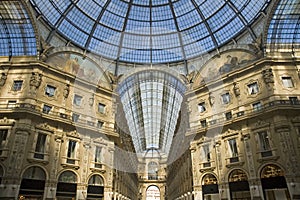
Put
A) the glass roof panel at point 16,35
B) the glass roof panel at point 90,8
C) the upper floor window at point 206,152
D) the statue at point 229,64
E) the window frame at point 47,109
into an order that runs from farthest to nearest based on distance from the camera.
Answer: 1. the glass roof panel at point 90,8
2. the statue at point 229,64
3. the upper floor window at point 206,152
4. the glass roof panel at point 16,35
5. the window frame at point 47,109

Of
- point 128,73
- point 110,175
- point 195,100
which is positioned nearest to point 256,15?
point 195,100

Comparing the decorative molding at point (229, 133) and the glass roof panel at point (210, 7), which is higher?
the glass roof panel at point (210, 7)

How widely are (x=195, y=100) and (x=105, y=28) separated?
19919 mm

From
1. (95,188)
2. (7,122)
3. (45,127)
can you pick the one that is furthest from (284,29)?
(7,122)

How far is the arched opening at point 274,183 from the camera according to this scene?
25109 millimetres

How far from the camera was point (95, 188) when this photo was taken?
1198 inches

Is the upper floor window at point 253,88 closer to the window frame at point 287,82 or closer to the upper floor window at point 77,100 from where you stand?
the window frame at point 287,82

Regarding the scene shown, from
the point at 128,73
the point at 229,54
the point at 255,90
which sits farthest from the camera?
the point at 128,73

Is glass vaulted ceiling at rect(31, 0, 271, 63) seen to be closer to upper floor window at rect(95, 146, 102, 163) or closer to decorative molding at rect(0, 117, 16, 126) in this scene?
decorative molding at rect(0, 117, 16, 126)

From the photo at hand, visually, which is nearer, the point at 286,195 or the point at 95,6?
the point at 286,195

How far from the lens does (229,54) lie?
35.6 m

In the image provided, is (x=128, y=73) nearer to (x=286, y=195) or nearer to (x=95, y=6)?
(x=95, y=6)

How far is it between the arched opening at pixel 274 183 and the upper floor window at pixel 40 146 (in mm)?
27187

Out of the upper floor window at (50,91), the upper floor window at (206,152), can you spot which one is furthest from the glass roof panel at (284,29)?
the upper floor window at (50,91)
